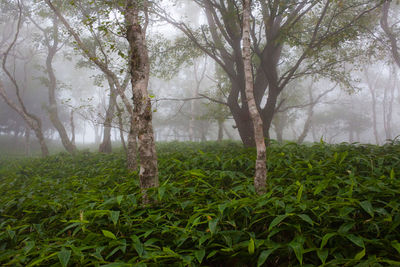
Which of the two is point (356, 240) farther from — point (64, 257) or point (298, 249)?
point (64, 257)

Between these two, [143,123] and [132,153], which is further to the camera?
[132,153]

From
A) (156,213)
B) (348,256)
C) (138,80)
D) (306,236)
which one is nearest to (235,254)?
(306,236)

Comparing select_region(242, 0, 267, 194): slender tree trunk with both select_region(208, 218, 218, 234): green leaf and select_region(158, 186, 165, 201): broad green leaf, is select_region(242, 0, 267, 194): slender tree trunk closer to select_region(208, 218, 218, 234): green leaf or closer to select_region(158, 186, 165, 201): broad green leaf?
select_region(208, 218, 218, 234): green leaf

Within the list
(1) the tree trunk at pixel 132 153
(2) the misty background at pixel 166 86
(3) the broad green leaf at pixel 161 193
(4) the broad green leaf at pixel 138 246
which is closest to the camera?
(4) the broad green leaf at pixel 138 246

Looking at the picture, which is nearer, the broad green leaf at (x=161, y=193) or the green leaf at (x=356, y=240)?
the green leaf at (x=356, y=240)

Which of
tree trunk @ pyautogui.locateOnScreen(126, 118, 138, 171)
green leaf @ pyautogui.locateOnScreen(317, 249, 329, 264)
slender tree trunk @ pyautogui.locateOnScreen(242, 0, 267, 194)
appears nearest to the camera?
green leaf @ pyautogui.locateOnScreen(317, 249, 329, 264)

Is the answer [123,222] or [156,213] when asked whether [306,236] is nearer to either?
[156,213]

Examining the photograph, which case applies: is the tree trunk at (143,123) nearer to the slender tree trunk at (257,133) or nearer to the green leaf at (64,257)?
the green leaf at (64,257)

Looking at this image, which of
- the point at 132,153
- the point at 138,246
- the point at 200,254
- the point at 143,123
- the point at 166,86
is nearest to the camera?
the point at 200,254

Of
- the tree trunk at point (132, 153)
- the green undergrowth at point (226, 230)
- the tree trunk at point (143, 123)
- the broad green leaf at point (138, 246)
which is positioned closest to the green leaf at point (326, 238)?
the green undergrowth at point (226, 230)

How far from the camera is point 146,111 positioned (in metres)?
3.63

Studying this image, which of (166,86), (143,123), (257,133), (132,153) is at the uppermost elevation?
(166,86)

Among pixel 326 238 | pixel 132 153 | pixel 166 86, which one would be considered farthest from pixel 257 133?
pixel 166 86

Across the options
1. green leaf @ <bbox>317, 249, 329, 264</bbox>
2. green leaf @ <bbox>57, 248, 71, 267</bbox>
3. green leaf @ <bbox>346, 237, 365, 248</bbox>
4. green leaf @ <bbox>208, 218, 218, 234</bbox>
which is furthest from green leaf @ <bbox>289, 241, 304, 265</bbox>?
green leaf @ <bbox>57, 248, 71, 267</bbox>
